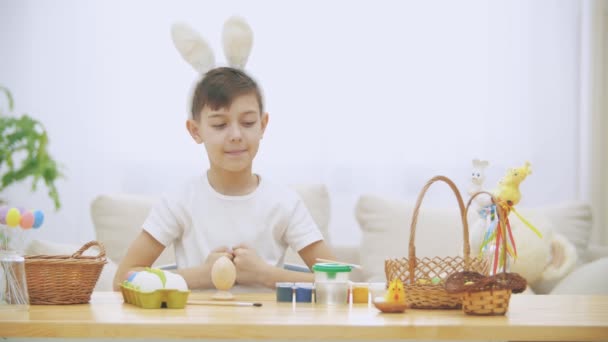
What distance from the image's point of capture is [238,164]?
1.89 metres

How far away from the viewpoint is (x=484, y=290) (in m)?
1.25

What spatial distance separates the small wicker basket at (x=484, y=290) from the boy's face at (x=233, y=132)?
74cm

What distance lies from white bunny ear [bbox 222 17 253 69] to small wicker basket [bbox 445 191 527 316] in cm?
83

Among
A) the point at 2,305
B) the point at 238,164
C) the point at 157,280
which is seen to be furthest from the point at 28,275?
the point at 238,164

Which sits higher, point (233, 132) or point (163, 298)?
point (233, 132)

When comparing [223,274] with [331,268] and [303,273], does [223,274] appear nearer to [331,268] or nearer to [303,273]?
[331,268]

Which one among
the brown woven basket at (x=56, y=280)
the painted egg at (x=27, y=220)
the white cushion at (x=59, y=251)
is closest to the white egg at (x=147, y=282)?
the brown woven basket at (x=56, y=280)

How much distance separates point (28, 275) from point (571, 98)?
9.07ft

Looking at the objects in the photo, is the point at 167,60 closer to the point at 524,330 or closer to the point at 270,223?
the point at 270,223

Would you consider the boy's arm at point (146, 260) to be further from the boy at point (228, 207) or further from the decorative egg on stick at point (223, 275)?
the decorative egg on stick at point (223, 275)

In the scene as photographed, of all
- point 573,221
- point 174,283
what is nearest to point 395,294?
point 174,283

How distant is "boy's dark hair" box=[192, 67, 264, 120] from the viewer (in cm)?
186

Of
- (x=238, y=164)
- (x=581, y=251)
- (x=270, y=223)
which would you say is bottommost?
(x=581, y=251)

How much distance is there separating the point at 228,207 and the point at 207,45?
0.40m
